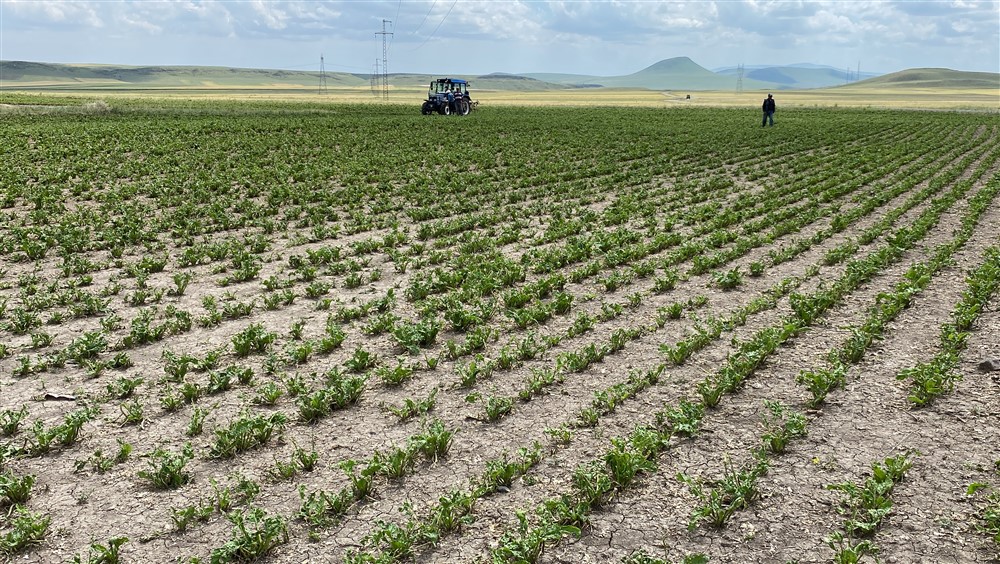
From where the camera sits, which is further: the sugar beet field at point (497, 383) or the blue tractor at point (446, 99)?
the blue tractor at point (446, 99)

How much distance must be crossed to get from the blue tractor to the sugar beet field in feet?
124

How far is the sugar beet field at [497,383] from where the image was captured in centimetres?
512

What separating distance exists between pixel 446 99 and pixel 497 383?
48.8 metres

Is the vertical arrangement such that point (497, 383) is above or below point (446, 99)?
below

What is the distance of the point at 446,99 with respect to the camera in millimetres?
54000

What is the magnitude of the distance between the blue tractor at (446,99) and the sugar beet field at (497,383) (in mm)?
37917

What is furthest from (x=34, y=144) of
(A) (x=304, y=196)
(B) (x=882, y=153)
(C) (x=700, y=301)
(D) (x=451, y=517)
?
(B) (x=882, y=153)

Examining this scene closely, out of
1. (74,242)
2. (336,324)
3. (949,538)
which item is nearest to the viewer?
(949,538)

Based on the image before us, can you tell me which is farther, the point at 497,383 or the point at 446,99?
the point at 446,99

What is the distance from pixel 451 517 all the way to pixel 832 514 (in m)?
2.75

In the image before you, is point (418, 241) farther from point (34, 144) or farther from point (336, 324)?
point (34, 144)

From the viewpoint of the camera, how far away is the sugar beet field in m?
5.12

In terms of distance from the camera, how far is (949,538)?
4.96 m

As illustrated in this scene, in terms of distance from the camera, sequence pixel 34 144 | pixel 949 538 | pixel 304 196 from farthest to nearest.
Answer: pixel 34 144 → pixel 304 196 → pixel 949 538
